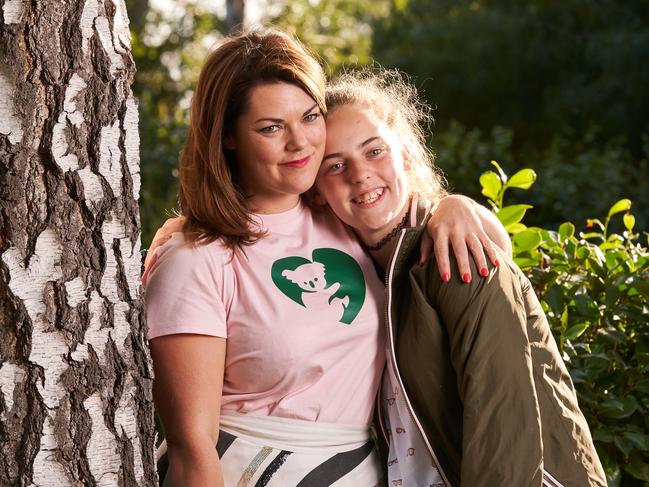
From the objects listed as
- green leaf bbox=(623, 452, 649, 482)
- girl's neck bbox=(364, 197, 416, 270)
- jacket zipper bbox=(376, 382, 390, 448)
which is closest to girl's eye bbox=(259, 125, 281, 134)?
girl's neck bbox=(364, 197, 416, 270)

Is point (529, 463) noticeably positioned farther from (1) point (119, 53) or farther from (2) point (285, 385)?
(1) point (119, 53)

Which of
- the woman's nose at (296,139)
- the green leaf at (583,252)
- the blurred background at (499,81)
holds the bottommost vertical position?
the green leaf at (583,252)

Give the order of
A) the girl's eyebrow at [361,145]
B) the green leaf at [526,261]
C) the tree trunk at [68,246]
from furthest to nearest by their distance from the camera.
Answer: the green leaf at [526,261] < the girl's eyebrow at [361,145] < the tree trunk at [68,246]

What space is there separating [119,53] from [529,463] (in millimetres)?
1354

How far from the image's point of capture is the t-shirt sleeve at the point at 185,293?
226cm

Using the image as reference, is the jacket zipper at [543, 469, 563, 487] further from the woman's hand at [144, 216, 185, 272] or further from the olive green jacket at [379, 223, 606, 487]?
the woman's hand at [144, 216, 185, 272]

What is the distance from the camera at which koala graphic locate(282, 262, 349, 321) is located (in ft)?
8.00

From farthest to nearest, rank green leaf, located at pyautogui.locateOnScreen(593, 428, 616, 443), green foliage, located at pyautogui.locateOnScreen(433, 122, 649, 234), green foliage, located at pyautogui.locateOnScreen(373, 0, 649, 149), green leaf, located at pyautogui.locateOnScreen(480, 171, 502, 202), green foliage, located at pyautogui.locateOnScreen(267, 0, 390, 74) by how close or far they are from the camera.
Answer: green foliage, located at pyautogui.locateOnScreen(267, 0, 390, 74) → green foliage, located at pyautogui.locateOnScreen(373, 0, 649, 149) → green foliage, located at pyautogui.locateOnScreen(433, 122, 649, 234) → green leaf, located at pyautogui.locateOnScreen(480, 171, 502, 202) → green leaf, located at pyautogui.locateOnScreen(593, 428, 616, 443)

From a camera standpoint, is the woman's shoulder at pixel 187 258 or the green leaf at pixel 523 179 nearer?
the woman's shoulder at pixel 187 258

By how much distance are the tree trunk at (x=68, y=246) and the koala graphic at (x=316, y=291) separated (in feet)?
1.75

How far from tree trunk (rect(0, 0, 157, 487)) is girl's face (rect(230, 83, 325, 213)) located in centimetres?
50

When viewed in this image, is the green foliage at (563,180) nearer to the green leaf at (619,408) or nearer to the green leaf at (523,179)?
the green leaf at (523,179)

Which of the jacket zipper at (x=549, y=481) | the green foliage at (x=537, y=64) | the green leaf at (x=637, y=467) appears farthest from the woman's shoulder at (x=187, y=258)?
the green foliage at (x=537, y=64)

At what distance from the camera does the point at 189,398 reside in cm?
226
